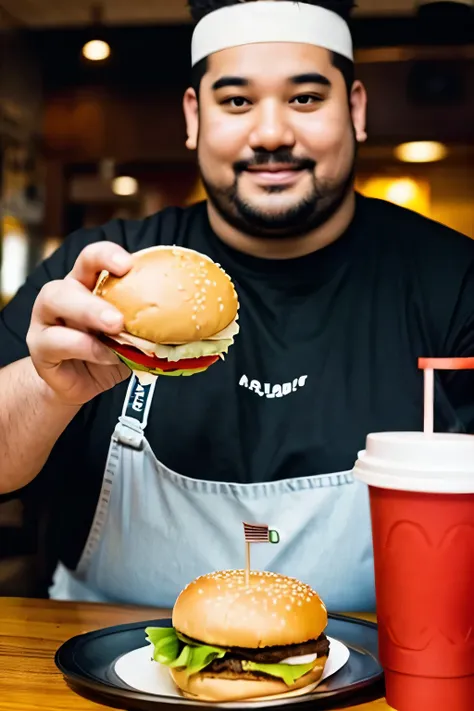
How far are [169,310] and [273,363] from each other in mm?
787

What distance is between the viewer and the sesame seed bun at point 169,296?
1.16 m

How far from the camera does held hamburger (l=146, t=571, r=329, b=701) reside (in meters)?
1.07

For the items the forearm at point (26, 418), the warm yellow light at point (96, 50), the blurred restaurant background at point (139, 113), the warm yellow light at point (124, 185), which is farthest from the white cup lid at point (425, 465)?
the warm yellow light at point (96, 50)

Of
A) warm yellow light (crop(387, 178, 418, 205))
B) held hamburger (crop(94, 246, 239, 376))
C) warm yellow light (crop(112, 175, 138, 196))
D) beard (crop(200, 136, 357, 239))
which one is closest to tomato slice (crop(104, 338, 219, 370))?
held hamburger (crop(94, 246, 239, 376))

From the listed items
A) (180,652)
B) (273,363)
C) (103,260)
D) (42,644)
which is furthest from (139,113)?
(180,652)

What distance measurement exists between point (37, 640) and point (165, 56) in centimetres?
222

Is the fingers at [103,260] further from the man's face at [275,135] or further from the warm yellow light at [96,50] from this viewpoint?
the warm yellow light at [96,50]

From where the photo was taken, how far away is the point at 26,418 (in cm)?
157

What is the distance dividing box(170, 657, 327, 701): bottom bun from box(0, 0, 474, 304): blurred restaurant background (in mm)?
1823

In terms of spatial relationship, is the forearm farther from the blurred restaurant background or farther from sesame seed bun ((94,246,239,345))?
the blurred restaurant background

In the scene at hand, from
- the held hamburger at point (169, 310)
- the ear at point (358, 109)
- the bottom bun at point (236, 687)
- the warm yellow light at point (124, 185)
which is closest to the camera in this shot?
the bottom bun at point (236, 687)

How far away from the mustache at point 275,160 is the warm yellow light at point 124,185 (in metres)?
1.19

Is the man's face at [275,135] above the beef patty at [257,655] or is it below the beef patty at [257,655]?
above

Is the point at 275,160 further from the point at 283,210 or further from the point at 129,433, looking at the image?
the point at 129,433
